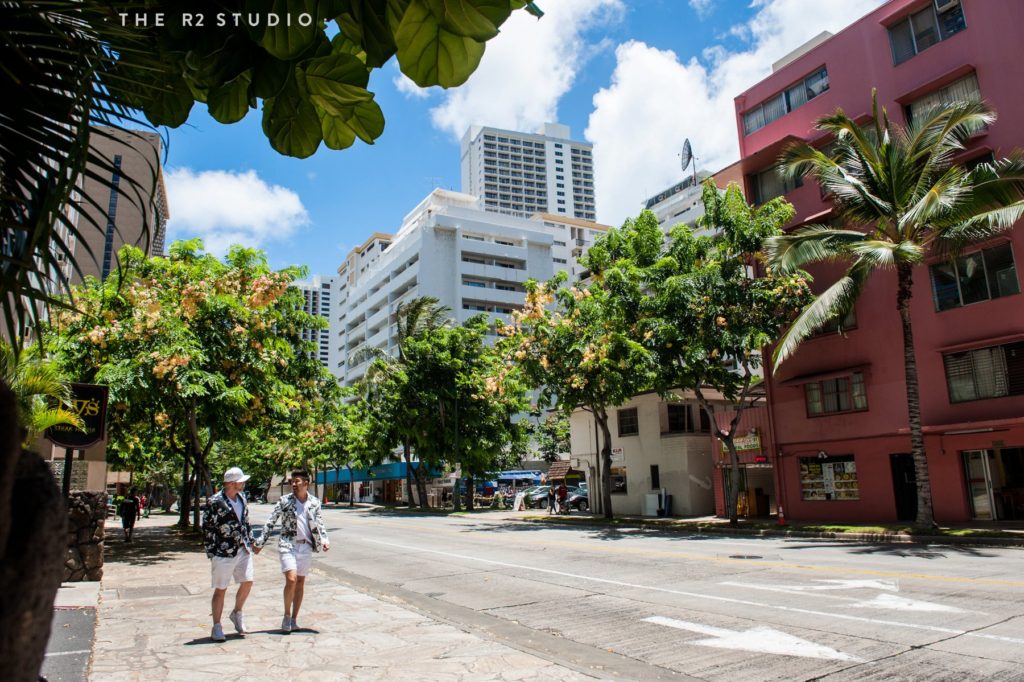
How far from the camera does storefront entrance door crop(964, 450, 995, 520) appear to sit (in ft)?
70.9

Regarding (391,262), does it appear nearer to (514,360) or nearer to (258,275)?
(514,360)

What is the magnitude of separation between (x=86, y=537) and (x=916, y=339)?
76.9 ft

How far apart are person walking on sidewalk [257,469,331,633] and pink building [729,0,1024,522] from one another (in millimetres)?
19541

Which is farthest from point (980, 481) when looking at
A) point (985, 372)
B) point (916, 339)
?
point (916, 339)

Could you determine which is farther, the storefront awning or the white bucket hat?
the storefront awning

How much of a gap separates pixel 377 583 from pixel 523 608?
4.19 meters

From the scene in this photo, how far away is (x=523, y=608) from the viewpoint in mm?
10062

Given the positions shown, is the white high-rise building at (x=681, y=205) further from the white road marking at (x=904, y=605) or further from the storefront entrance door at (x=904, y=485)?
the white road marking at (x=904, y=605)

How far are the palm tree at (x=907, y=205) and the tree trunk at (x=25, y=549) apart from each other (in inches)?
781

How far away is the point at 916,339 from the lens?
23.1 m

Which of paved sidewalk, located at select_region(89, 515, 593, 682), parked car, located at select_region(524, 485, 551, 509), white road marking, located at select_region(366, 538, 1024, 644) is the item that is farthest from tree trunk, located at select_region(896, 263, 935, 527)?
parked car, located at select_region(524, 485, 551, 509)

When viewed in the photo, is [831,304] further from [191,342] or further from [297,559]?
[191,342]

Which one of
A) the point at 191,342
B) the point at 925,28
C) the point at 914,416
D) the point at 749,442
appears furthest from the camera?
the point at 749,442

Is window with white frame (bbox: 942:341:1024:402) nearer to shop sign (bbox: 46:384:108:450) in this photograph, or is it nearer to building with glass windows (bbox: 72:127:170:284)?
shop sign (bbox: 46:384:108:450)
